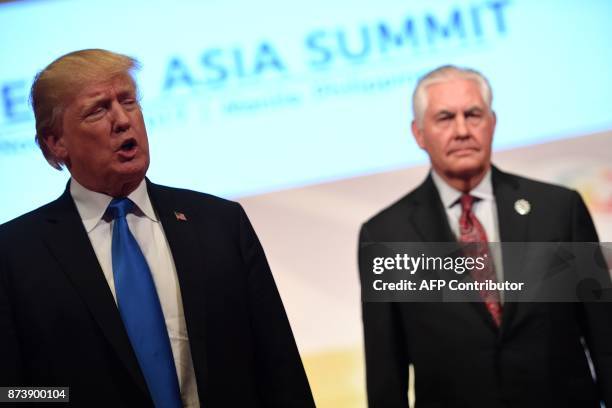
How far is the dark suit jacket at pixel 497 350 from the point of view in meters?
2.51

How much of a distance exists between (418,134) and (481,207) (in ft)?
1.05

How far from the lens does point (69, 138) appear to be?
2.27 meters

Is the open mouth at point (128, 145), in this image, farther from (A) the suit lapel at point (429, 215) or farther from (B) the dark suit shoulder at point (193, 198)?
(A) the suit lapel at point (429, 215)

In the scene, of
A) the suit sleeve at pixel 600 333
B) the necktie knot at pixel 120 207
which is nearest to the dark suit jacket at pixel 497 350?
the suit sleeve at pixel 600 333

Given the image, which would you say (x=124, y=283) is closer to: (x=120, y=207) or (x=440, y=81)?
(x=120, y=207)

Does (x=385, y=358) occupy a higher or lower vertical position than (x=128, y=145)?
lower

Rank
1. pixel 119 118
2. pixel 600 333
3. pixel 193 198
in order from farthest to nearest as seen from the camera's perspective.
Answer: pixel 600 333, pixel 193 198, pixel 119 118

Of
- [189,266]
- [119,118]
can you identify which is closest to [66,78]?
[119,118]

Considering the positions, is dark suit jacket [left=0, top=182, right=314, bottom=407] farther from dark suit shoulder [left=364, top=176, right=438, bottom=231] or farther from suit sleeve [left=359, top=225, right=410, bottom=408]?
dark suit shoulder [left=364, top=176, right=438, bottom=231]

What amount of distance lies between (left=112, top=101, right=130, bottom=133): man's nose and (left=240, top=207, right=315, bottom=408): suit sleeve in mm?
434

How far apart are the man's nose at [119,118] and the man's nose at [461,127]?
106 cm

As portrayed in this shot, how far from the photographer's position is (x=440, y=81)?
2.76 metres

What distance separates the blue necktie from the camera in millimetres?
2115

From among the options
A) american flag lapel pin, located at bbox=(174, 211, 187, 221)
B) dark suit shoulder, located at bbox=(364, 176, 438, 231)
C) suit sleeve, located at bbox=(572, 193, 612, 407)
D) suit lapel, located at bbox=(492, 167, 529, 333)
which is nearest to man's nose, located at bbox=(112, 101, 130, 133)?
american flag lapel pin, located at bbox=(174, 211, 187, 221)
